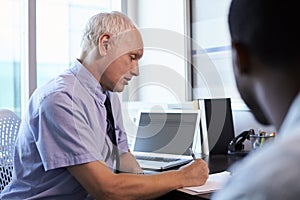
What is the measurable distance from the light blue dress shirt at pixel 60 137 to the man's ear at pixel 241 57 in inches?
29.2

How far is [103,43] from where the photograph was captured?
4.53 ft

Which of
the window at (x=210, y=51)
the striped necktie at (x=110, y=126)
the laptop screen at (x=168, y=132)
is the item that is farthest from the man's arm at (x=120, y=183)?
the window at (x=210, y=51)

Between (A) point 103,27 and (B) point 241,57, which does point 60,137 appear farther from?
(B) point 241,57

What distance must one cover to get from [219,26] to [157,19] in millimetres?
517

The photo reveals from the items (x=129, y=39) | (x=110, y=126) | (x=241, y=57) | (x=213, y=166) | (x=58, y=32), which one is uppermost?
(x=58, y=32)

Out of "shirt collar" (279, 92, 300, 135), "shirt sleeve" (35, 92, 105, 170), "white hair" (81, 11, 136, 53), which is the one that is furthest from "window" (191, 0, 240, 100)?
"shirt collar" (279, 92, 300, 135)

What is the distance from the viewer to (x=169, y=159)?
5.83ft

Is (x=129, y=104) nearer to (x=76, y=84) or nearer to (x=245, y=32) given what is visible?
(x=76, y=84)

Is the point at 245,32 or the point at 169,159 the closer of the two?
the point at 245,32

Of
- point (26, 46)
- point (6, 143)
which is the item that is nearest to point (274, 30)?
point (6, 143)

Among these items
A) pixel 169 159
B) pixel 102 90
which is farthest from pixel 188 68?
pixel 102 90

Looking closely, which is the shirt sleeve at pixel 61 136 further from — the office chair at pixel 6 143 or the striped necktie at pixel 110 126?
the office chair at pixel 6 143

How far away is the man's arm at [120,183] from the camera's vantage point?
1224mm

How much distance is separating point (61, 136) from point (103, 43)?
1.20 feet
